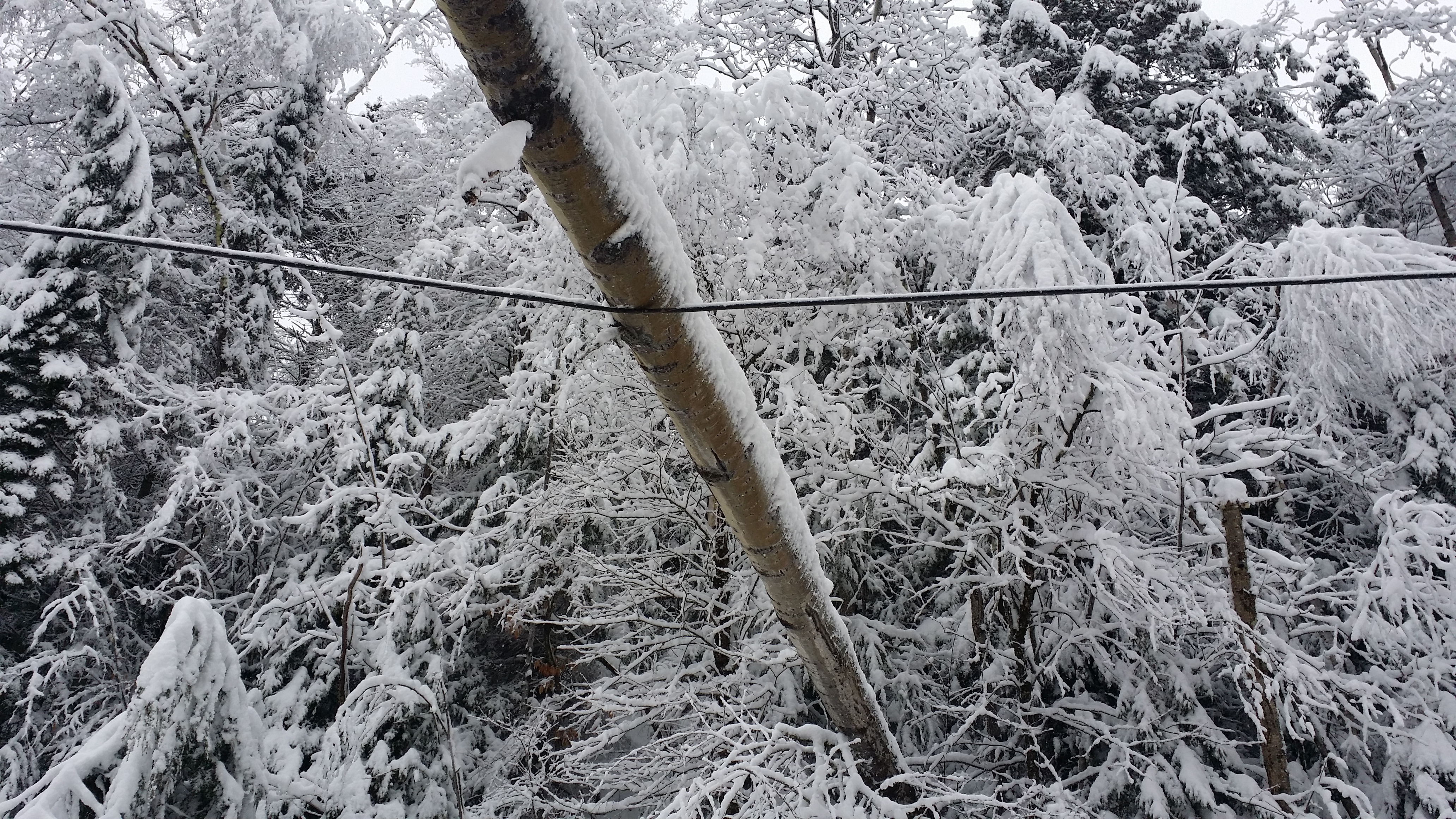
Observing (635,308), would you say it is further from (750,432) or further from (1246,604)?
(1246,604)

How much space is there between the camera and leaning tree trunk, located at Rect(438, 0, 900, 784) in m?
1.18

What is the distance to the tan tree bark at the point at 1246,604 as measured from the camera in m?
3.44

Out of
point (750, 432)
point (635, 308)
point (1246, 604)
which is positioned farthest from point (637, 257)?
point (1246, 604)

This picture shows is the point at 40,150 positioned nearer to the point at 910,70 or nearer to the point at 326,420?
the point at 326,420

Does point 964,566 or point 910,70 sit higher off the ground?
point 910,70

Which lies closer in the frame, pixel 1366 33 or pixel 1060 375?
pixel 1060 375

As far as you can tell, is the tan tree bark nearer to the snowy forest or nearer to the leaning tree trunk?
the snowy forest

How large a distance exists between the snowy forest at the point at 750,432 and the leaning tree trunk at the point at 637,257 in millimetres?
13

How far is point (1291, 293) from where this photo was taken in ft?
11.4

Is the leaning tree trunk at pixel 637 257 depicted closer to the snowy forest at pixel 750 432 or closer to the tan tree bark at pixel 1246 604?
the snowy forest at pixel 750 432

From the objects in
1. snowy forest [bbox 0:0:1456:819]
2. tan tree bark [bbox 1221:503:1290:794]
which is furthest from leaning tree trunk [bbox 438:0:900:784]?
tan tree bark [bbox 1221:503:1290:794]

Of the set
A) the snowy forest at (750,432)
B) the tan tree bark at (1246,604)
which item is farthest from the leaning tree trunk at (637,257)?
the tan tree bark at (1246,604)

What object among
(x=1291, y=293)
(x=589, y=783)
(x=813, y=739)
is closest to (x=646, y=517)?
(x=589, y=783)

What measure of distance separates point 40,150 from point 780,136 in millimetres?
8957
